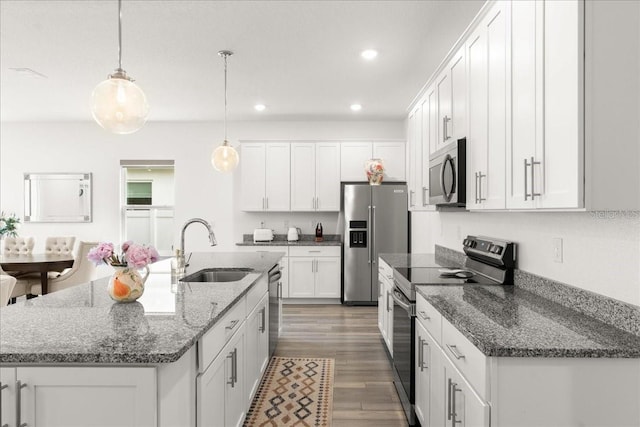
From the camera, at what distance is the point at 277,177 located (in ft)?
20.5

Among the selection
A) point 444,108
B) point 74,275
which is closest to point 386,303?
point 444,108

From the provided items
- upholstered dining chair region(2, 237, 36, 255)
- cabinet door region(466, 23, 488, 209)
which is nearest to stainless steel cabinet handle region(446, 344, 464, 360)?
cabinet door region(466, 23, 488, 209)

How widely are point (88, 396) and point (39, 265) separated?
4.29 meters

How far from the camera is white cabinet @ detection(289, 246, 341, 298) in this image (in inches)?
238

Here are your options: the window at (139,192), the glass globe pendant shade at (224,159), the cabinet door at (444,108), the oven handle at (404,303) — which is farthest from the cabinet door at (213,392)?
the window at (139,192)

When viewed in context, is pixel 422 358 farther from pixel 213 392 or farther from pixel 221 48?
pixel 221 48

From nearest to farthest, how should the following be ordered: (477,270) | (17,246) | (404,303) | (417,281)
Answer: (417,281) → (404,303) → (477,270) → (17,246)

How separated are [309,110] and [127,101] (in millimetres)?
4007

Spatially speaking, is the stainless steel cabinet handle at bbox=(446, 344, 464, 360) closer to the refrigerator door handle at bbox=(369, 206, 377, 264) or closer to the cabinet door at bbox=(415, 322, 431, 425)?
the cabinet door at bbox=(415, 322, 431, 425)

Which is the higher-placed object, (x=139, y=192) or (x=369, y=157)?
(x=369, y=157)

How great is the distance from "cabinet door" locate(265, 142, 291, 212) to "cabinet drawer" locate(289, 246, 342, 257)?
628 millimetres

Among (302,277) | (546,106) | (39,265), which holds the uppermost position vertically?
(546,106)

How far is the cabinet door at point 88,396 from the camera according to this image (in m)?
1.34

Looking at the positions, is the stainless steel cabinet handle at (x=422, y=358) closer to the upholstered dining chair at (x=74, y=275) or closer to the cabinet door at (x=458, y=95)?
the cabinet door at (x=458, y=95)
